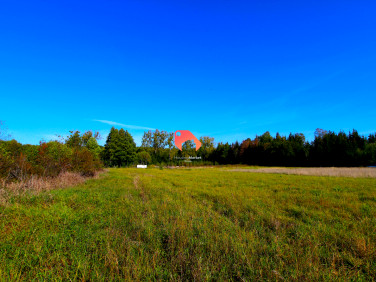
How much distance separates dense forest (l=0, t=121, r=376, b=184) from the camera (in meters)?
10.3

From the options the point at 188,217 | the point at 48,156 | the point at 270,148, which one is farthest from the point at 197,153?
the point at 188,217

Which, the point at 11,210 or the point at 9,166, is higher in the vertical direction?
the point at 9,166

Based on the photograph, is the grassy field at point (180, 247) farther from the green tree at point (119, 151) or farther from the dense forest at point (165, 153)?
the green tree at point (119, 151)

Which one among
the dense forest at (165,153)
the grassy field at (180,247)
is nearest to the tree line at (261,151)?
the dense forest at (165,153)

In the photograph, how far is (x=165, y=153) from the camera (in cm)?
6712

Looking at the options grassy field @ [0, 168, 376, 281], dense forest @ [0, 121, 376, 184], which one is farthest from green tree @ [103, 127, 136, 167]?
grassy field @ [0, 168, 376, 281]

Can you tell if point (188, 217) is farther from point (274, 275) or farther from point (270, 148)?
point (270, 148)

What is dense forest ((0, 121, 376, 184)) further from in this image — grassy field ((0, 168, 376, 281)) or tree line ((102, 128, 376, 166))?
grassy field ((0, 168, 376, 281))

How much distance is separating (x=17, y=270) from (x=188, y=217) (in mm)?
3258

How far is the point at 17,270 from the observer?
2.52 metres

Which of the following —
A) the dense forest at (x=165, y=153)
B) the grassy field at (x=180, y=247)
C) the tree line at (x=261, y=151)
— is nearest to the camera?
the grassy field at (x=180, y=247)

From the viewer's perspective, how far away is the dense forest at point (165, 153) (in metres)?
10.3

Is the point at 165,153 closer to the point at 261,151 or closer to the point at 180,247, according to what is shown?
the point at 261,151

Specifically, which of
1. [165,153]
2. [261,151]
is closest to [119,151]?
[165,153]
